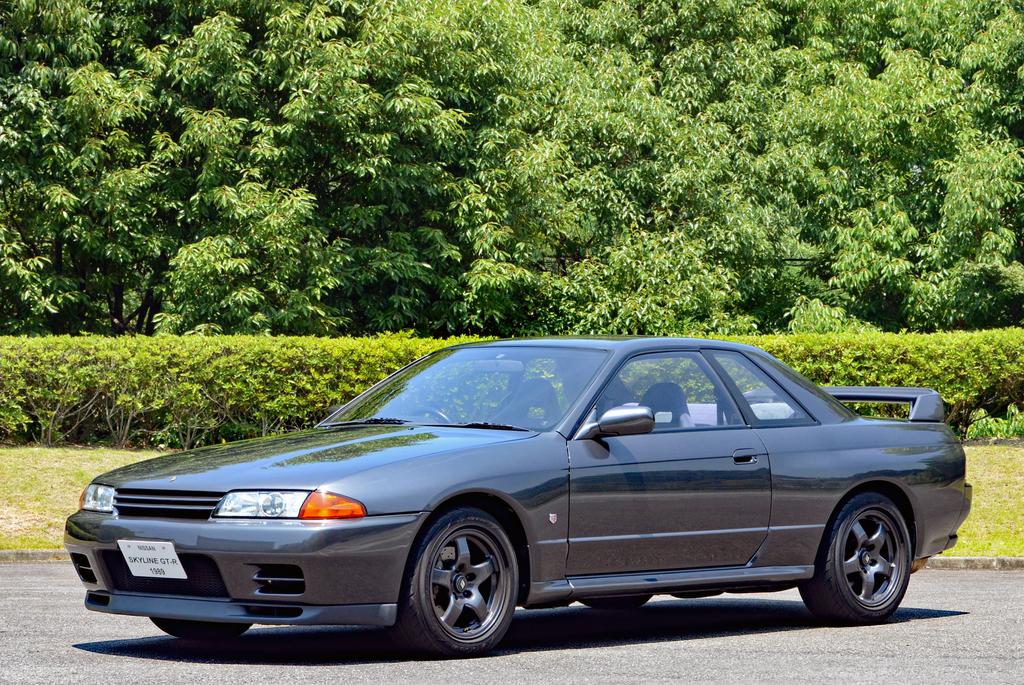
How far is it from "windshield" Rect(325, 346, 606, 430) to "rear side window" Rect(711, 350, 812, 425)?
3.14 ft

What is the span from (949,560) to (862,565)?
539 cm

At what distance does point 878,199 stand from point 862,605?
20.5m

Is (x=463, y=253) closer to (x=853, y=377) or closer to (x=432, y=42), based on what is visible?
(x=432, y=42)

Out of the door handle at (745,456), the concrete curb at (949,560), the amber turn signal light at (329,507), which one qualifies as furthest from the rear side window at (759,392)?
the concrete curb at (949,560)

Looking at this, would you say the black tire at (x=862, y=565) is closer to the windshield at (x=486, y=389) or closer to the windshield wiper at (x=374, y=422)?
the windshield at (x=486, y=389)

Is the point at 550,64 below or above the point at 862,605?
above

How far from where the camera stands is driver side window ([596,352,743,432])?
883 cm

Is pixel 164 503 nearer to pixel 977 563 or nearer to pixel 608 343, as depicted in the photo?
pixel 608 343

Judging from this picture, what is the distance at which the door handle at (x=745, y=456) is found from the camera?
29.5 ft

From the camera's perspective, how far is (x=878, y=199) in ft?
95.5

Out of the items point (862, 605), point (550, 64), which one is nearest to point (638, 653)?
point (862, 605)

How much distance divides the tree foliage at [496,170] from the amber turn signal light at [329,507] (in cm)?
1511

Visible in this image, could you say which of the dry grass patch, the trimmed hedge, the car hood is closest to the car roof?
the car hood

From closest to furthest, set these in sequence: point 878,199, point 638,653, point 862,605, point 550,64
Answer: point 638,653, point 862,605, point 550,64, point 878,199
